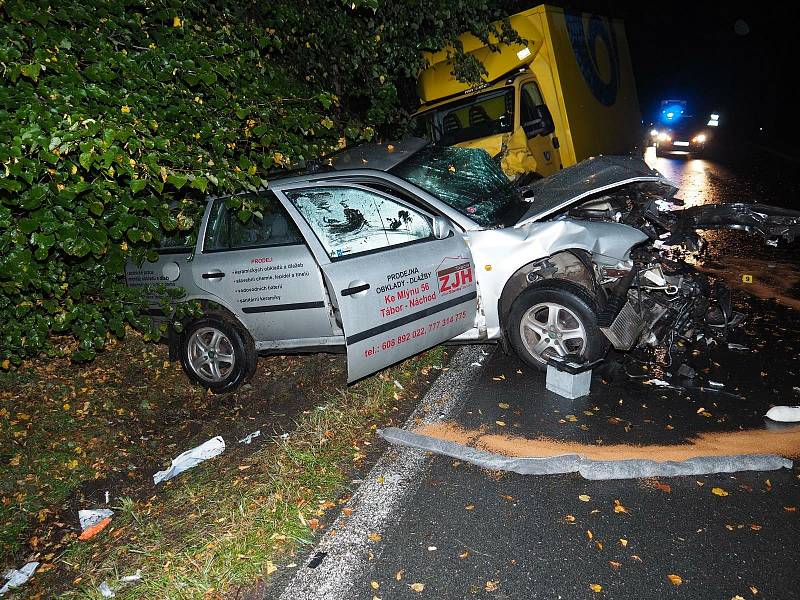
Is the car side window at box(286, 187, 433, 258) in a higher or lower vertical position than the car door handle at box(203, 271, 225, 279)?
higher

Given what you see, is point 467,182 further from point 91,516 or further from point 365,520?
point 91,516

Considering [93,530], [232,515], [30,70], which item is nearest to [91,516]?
[93,530]

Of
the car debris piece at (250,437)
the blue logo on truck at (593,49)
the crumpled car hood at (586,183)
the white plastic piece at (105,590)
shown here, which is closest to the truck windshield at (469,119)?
the blue logo on truck at (593,49)

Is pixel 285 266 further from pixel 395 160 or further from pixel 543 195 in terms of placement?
pixel 543 195

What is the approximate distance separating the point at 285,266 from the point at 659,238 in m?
3.22

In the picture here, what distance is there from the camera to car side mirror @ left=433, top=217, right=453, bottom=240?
468 cm

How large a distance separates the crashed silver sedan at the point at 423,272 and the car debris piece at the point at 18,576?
6.63 feet

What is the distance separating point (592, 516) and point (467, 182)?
330 centimetres

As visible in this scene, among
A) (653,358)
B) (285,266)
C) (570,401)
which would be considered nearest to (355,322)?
(285,266)

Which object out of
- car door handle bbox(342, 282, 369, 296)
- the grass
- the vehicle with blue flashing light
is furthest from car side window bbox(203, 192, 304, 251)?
the vehicle with blue flashing light

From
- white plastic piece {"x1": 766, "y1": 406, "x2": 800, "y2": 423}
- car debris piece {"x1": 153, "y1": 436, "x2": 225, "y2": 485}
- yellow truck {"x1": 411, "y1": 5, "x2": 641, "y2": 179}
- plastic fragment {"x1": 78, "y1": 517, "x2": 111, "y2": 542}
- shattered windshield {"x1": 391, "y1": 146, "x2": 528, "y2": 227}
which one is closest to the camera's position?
plastic fragment {"x1": 78, "y1": 517, "x2": 111, "y2": 542}

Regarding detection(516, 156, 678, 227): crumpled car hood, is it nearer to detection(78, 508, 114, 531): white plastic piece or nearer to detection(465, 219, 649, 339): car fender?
detection(465, 219, 649, 339): car fender

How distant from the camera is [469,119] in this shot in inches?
380

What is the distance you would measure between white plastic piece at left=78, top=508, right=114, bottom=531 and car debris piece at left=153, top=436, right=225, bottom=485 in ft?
1.22
